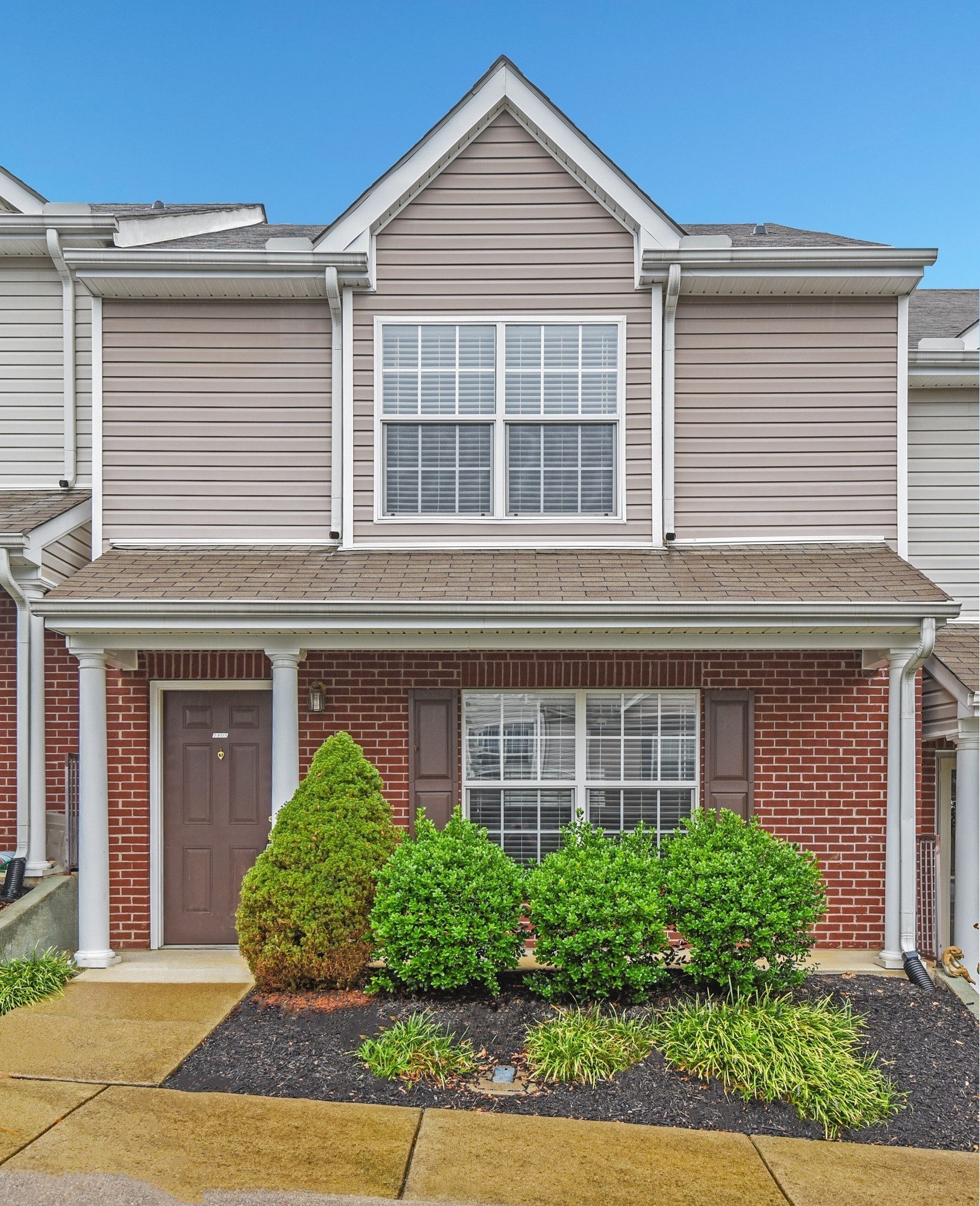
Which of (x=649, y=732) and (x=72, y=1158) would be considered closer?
(x=72, y=1158)

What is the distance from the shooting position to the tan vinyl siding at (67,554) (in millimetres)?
7102

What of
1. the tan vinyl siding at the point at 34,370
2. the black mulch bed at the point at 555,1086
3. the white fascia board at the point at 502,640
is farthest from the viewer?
the tan vinyl siding at the point at 34,370

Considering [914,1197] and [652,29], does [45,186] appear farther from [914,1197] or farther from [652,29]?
[914,1197]

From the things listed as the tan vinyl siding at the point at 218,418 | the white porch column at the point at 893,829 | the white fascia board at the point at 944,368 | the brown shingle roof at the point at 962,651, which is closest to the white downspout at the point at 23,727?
the tan vinyl siding at the point at 218,418

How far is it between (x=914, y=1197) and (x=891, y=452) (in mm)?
5415

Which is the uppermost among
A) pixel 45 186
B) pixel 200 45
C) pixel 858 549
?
pixel 200 45

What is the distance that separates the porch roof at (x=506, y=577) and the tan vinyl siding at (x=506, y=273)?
0.95 ft

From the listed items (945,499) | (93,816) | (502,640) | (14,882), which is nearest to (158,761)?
(93,816)

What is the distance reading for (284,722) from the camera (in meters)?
6.58

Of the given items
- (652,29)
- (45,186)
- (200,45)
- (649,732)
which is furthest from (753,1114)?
(200,45)

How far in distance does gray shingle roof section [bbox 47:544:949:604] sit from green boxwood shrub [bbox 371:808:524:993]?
175 cm

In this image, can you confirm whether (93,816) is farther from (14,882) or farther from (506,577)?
(506,577)

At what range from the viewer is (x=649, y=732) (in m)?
Answer: 7.14

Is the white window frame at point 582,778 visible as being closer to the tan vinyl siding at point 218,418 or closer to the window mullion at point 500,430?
the window mullion at point 500,430
